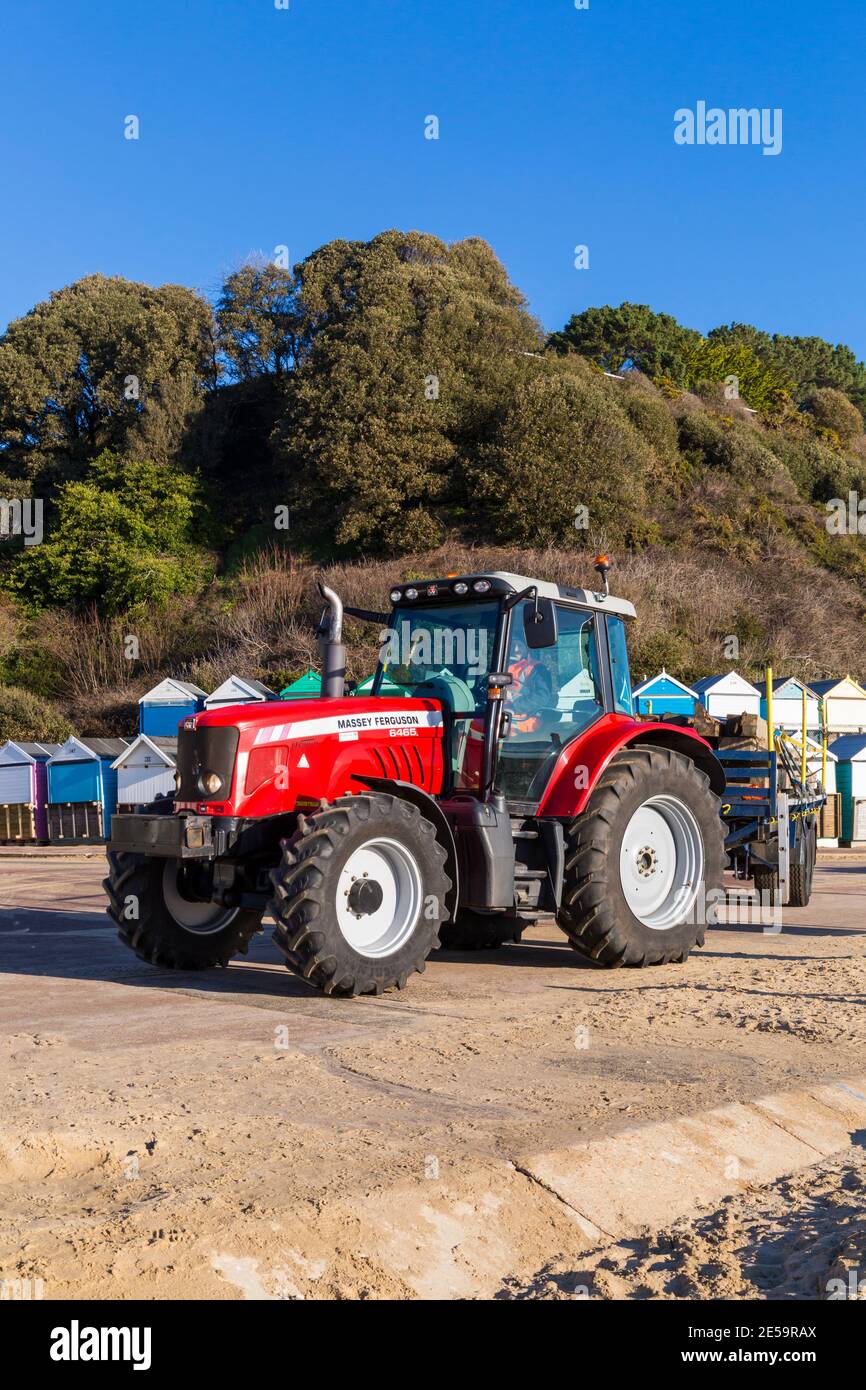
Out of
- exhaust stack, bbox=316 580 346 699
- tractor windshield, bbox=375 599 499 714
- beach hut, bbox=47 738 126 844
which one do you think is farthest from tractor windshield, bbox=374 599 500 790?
beach hut, bbox=47 738 126 844

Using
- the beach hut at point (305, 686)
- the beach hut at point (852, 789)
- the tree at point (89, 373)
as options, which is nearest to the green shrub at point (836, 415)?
the tree at point (89, 373)

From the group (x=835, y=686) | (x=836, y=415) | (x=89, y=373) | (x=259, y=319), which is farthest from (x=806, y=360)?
(x=835, y=686)

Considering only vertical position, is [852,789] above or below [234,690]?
below

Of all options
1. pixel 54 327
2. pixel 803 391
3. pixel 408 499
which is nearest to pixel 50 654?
pixel 408 499

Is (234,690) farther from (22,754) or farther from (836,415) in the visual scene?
(836,415)

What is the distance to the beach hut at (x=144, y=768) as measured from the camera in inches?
1080

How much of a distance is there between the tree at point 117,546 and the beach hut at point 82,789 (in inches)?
594

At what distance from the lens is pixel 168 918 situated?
7.94 m

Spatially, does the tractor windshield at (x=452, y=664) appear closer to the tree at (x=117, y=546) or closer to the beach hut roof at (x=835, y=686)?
the beach hut roof at (x=835, y=686)

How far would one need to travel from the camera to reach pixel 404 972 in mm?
6992

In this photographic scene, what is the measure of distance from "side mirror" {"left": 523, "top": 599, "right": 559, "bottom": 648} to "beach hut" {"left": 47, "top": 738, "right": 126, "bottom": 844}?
2198 cm

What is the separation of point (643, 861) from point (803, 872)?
3637 millimetres

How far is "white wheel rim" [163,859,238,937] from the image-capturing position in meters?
7.95
